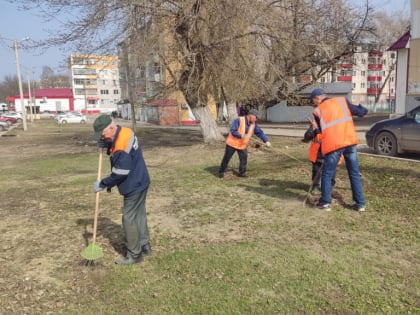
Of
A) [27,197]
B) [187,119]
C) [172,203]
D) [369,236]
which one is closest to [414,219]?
[369,236]

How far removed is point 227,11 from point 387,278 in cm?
926

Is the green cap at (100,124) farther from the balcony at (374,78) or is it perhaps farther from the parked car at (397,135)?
the balcony at (374,78)

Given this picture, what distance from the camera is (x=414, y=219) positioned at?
546 centimetres

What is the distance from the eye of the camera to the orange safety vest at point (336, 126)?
557 centimetres

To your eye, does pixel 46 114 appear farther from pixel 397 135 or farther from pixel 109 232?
pixel 109 232

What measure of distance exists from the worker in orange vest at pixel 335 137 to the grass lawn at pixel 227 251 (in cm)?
32

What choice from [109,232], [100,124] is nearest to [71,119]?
[109,232]

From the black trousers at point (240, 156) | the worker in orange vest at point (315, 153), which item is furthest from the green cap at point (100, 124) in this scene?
the black trousers at point (240, 156)

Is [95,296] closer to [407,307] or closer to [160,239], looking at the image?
[160,239]

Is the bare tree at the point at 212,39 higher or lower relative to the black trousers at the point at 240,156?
higher

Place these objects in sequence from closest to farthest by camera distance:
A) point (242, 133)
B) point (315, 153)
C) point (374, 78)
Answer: point (315, 153)
point (242, 133)
point (374, 78)

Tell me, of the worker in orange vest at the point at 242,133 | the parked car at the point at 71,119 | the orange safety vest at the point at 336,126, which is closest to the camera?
the orange safety vest at the point at 336,126

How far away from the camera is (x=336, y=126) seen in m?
5.59

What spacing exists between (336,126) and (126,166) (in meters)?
2.98
